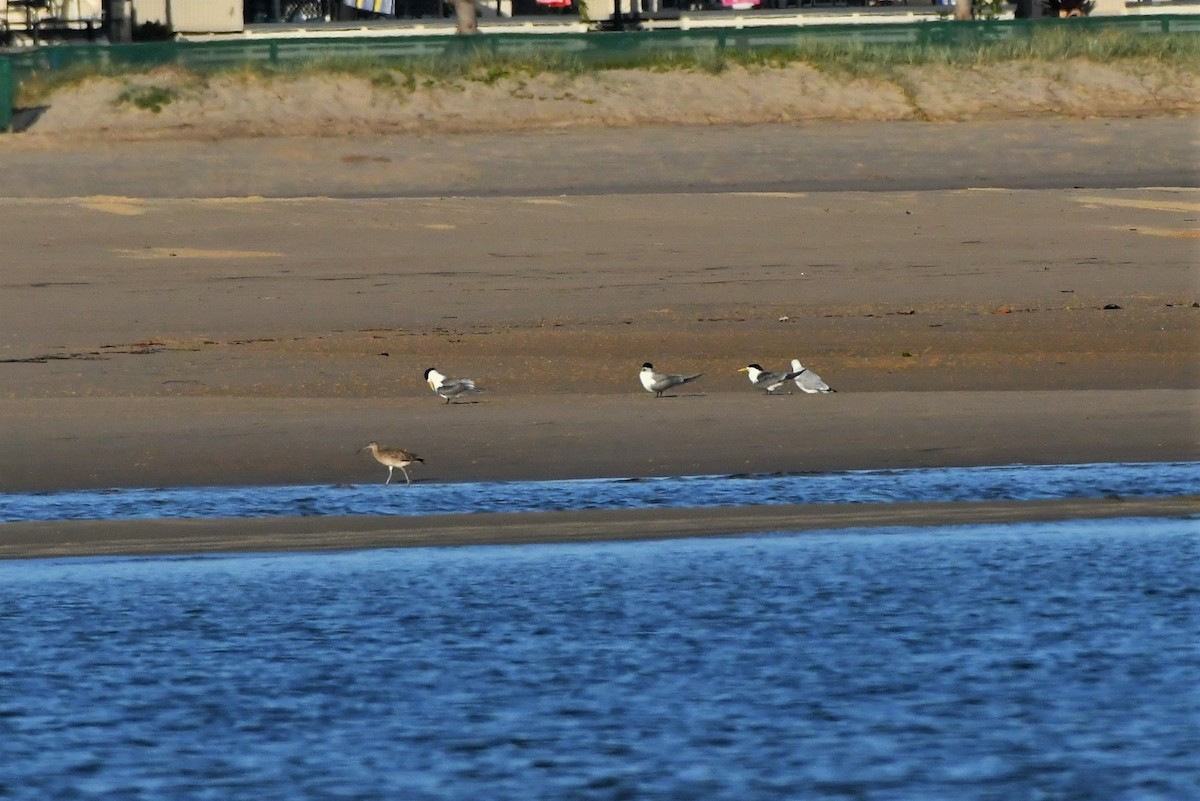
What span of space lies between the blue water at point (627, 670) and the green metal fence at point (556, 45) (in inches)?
724

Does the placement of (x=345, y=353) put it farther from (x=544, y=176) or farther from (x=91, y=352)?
(x=544, y=176)

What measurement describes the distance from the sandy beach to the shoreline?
0.05 metres

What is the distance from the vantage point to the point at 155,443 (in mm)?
11680

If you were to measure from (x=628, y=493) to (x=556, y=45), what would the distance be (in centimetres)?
1795

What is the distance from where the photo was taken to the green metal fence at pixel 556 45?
26969 mm

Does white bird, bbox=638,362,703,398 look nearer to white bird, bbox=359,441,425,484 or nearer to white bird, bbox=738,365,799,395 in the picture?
white bird, bbox=738,365,799,395

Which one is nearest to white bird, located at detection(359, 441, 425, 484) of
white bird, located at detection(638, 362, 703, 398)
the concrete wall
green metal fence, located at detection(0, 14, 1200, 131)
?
white bird, located at detection(638, 362, 703, 398)

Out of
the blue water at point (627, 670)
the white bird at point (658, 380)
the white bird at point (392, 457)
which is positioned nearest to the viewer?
the blue water at point (627, 670)

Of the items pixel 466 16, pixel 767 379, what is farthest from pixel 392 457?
pixel 466 16

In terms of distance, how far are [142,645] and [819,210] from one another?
38.9 feet

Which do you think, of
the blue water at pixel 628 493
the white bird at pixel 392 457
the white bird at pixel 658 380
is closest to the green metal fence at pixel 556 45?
the white bird at pixel 658 380

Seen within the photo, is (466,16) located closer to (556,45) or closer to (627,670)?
(556,45)

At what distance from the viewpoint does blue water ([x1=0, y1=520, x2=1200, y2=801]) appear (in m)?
6.59

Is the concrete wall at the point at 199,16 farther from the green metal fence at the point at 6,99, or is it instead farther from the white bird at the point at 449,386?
the white bird at the point at 449,386
